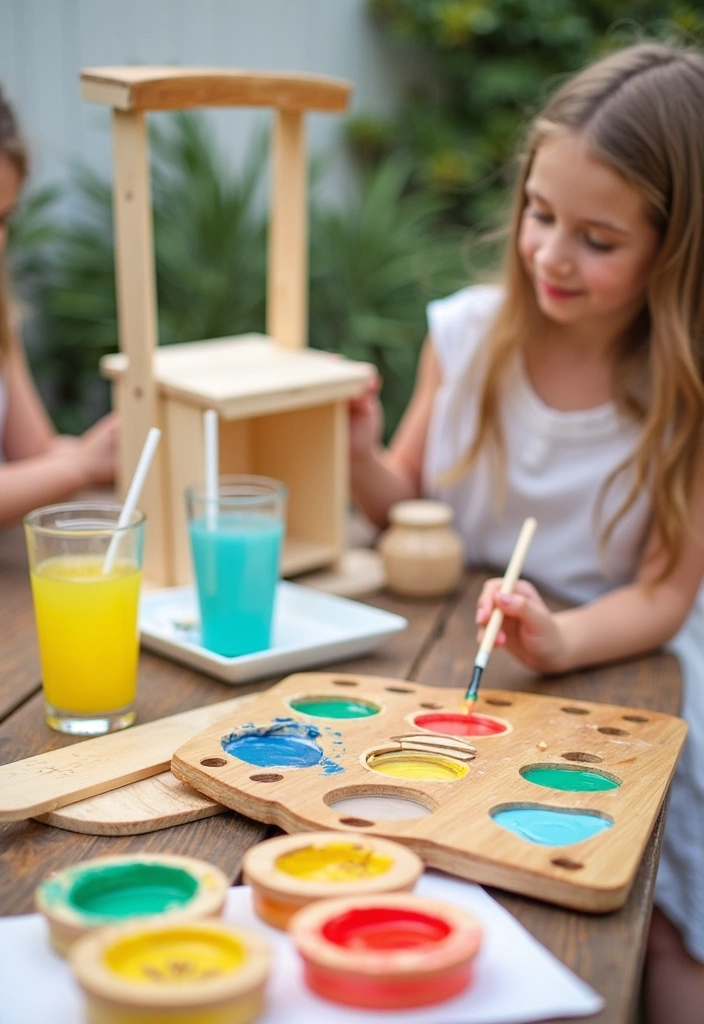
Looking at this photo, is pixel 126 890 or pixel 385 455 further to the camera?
pixel 385 455

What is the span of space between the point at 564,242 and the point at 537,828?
2.79ft

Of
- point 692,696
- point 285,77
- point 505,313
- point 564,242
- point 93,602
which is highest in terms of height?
point 285,77

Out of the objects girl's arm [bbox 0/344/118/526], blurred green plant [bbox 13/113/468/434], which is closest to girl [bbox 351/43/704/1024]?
girl's arm [bbox 0/344/118/526]

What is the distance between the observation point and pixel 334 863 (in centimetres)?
80

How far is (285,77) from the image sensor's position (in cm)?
156

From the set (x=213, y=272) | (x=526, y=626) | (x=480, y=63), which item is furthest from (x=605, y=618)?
(x=480, y=63)

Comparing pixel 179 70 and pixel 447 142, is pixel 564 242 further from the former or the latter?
pixel 447 142

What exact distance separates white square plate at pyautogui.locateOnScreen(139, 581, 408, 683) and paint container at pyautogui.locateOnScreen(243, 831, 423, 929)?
16.1 inches

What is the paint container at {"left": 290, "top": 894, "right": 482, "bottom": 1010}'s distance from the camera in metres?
0.67

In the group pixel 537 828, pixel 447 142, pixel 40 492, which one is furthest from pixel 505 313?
pixel 447 142

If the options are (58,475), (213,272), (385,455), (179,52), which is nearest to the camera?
(58,475)

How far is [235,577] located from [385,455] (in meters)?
0.75

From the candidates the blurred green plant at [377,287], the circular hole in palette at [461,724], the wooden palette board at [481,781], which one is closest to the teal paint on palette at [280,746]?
the wooden palette board at [481,781]

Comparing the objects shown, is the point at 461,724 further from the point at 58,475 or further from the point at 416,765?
the point at 58,475
